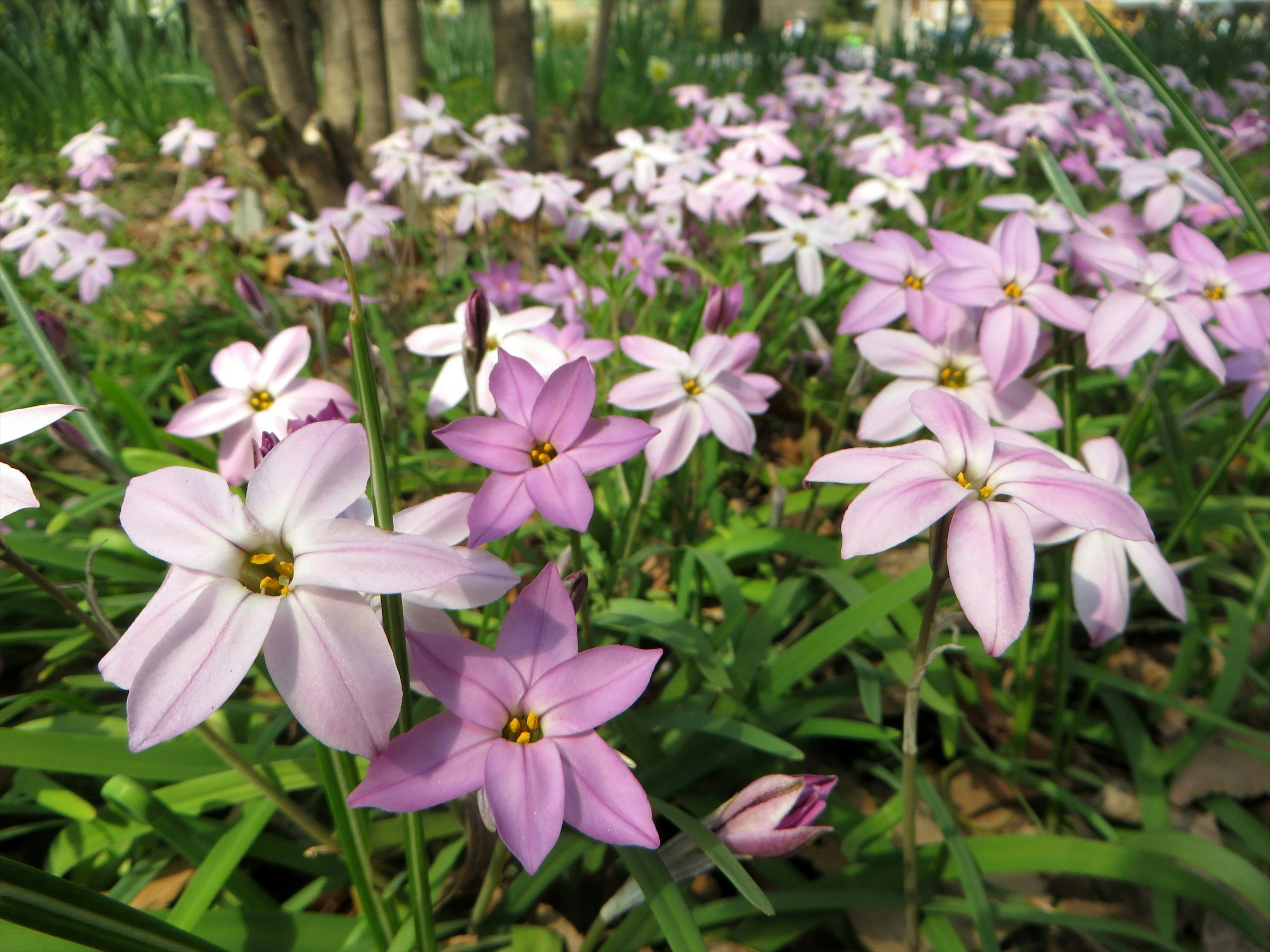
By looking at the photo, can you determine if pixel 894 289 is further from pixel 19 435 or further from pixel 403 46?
pixel 403 46

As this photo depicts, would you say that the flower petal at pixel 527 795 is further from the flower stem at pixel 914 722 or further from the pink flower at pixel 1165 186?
the pink flower at pixel 1165 186

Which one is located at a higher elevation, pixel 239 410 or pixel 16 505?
pixel 16 505

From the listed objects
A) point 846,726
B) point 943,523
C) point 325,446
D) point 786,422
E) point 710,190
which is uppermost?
point 325,446

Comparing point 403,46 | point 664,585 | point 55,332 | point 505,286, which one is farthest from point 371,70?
point 664,585

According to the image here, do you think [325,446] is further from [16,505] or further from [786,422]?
[786,422]

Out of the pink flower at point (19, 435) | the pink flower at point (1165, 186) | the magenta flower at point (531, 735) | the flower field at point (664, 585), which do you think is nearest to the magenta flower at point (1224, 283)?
the flower field at point (664, 585)

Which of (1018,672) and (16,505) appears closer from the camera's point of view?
(16,505)

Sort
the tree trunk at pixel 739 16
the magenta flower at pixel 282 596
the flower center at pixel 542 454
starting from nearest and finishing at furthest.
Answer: the magenta flower at pixel 282 596 → the flower center at pixel 542 454 → the tree trunk at pixel 739 16

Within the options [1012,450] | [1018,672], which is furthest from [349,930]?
[1018,672]
